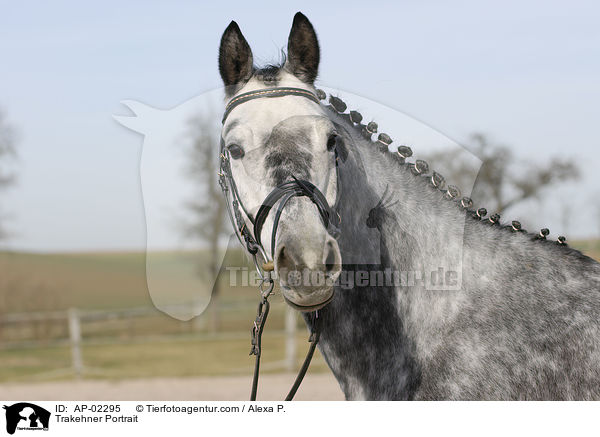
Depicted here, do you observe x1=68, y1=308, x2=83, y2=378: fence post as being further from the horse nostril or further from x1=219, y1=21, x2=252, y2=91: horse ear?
the horse nostril

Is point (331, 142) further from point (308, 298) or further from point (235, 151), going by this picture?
point (308, 298)

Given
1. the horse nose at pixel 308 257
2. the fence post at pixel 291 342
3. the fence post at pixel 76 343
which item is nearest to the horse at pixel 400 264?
the horse nose at pixel 308 257

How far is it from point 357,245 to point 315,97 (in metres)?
0.82

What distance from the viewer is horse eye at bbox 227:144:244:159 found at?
2640 millimetres

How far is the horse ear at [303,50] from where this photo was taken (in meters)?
2.85

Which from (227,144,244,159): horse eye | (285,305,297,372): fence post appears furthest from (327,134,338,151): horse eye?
(285,305,297,372): fence post

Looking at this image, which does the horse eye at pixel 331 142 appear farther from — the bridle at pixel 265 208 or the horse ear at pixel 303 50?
the horse ear at pixel 303 50

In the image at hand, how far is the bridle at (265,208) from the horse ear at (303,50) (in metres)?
0.16

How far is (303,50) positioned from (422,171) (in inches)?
37.7
